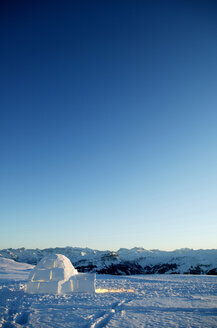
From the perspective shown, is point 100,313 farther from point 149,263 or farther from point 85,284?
point 149,263

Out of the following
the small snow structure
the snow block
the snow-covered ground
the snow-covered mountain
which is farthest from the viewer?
the snow-covered mountain

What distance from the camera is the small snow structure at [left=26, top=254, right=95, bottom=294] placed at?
56.0ft

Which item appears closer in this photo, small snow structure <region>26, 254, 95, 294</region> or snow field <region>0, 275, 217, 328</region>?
snow field <region>0, 275, 217, 328</region>

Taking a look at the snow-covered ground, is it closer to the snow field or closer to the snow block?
the snow field

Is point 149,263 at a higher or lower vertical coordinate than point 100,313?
lower

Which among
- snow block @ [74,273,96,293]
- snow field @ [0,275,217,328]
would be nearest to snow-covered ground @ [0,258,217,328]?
snow field @ [0,275,217,328]

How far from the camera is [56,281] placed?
17.4 metres

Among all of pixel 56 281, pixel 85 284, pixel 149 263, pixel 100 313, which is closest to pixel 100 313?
pixel 100 313

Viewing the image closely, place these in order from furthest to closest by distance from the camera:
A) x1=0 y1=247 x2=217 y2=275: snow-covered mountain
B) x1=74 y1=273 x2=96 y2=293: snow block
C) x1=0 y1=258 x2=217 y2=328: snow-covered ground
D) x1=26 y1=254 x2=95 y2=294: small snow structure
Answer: x1=0 y1=247 x2=217 y2=275: snow-covered mountain, x1=74 y1=273 x2=96 y2=293: snow block, x1=26 y1=254 x2=95 y2=294: small snow structure, x1=0 y1=258 x2=217 y2=328: snow-covered ground

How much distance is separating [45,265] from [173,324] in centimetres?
1305

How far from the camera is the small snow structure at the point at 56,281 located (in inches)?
672

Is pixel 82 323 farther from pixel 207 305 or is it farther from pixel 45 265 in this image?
pixel 45 265

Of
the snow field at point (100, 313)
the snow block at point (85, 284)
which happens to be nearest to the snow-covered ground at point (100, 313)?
the snow field at point (100, 313)

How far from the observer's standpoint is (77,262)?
128 m
